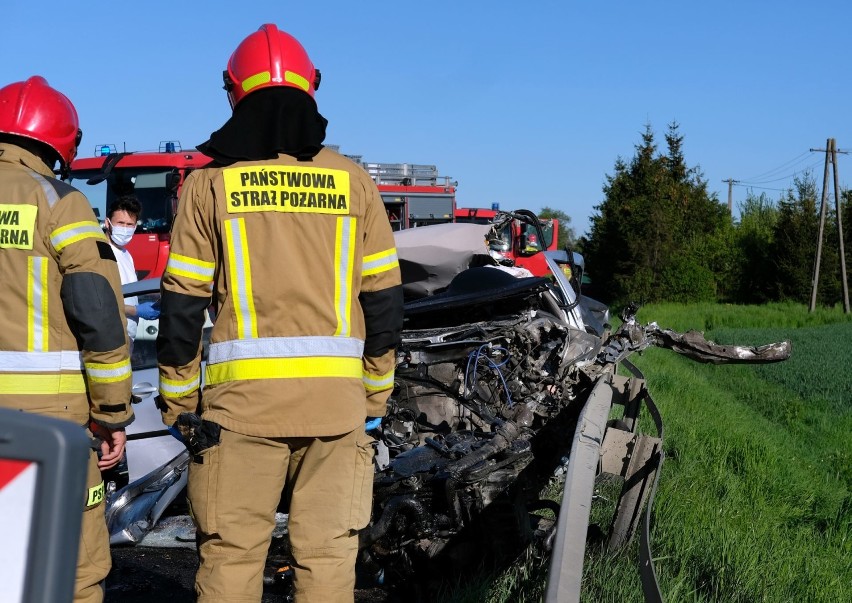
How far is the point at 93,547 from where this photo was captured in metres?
3.08

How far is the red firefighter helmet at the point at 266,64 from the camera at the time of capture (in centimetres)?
290

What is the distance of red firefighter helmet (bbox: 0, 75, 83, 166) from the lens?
3.23 m

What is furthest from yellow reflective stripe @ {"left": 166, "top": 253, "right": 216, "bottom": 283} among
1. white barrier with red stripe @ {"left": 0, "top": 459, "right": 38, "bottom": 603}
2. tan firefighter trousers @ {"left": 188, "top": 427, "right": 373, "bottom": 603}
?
white barrier with red stripe @ {"left": 0, "top": 459, "right": 38, "bottom": 603}

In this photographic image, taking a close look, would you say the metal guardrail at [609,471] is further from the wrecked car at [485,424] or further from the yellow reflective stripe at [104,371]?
the yellow reflective stripe at [104,371]

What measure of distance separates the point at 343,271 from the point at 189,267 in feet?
1.48

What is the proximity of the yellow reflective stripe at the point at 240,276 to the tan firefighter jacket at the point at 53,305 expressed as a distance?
563 mm

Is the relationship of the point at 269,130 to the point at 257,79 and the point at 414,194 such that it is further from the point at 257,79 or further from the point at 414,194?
the point at 414,194

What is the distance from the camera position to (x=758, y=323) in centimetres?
2973

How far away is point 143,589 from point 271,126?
97.8 inches

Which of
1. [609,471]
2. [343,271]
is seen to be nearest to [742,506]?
[609,471]

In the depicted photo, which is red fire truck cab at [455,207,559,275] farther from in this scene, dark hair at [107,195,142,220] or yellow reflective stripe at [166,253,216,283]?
yellow reflective stripe at [166,253,216,283]

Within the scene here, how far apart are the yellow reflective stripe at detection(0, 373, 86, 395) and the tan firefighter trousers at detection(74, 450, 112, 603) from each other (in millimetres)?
238

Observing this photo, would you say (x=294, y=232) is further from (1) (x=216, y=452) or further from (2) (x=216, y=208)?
(1) (x=216, y=452)

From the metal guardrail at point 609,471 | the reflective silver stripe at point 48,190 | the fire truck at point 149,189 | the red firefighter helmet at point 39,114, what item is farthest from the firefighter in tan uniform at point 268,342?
the fire truck at point 149,189
